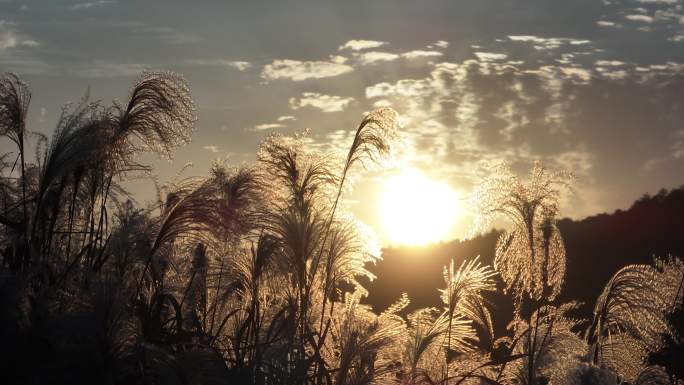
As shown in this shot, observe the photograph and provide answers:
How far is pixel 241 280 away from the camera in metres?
7.49

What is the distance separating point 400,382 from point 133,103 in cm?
330

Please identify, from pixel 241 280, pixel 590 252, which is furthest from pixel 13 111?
pixel 590 252

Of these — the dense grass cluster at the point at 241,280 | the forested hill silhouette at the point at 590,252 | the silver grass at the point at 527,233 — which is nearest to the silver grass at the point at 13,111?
the dense grass cluster at the point at 241,280

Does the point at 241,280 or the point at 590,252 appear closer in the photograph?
the point at 241,280

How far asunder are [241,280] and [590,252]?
41.9 m

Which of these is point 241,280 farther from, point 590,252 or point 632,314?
point 590,252

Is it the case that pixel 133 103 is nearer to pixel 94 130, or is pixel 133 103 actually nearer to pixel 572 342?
pixel 94 130

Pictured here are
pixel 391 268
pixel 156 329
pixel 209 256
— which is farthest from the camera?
pixel 391 268

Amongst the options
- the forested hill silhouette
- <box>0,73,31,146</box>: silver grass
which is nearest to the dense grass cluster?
<box>0,73,31,146</box>: silver grass

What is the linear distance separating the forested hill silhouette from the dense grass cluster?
31.2 m

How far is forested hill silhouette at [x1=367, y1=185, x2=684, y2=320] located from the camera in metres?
43.8

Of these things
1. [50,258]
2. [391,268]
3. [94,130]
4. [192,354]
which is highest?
[94,130]

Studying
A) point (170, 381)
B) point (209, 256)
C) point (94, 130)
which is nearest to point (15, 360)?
point (170, 381)

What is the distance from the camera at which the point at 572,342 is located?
8742 millimetres
